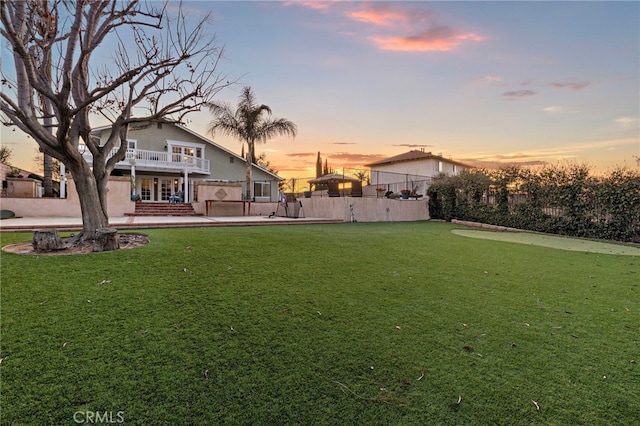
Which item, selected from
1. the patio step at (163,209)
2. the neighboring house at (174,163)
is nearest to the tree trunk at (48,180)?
the neighboring house at (174,163)

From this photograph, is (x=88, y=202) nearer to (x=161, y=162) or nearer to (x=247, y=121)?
(x=247, y=121)

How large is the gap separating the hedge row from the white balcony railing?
17454 millimetres

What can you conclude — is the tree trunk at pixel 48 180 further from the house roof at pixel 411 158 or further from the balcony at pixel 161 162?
the house roof at pixel 411 158

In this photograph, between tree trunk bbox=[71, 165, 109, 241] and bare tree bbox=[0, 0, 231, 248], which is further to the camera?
tree trunk bbox=[71, 165, 109, 241]

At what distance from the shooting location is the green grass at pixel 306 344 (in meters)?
1.85

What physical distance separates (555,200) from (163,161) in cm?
2234

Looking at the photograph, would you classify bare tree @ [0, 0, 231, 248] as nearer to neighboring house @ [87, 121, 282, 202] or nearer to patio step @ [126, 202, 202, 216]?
patio step @ [126, 202, 202, 216]

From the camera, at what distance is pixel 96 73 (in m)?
7.04

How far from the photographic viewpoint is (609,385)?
2.15 metres

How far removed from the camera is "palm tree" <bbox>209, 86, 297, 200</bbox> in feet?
66.4

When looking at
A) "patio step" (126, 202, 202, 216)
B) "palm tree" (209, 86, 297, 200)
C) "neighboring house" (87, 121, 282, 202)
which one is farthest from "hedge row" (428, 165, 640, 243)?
"neighboring house" (87, 121, 282, 202)

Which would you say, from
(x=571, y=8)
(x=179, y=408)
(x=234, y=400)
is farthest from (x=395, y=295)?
(x=571, y=8)

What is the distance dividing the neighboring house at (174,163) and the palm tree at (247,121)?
3.62 m

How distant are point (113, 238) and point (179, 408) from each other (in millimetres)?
4749
